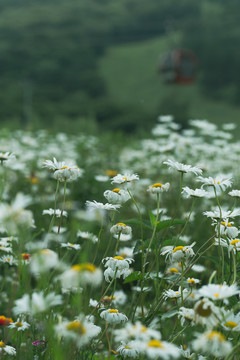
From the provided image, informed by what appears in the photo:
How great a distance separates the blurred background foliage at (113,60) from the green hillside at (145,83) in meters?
0.09

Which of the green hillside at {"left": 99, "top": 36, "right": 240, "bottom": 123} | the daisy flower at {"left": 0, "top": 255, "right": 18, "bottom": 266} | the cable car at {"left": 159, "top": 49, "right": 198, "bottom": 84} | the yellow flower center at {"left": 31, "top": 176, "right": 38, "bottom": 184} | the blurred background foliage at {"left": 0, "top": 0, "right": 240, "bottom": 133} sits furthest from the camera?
the green hillside at {"left": 99, "top": 36, "right": 240, "bottom": 123}

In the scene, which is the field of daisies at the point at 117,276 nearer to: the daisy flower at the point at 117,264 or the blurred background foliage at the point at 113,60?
the daisy flower at the point at 117,264

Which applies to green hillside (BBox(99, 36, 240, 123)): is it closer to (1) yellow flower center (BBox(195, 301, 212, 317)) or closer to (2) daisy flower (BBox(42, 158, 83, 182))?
(2) daisy flower (BBox(42, 158, 83, 182))

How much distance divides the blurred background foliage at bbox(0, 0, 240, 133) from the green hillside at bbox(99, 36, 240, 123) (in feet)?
0.30

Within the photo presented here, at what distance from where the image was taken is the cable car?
21.9 metres

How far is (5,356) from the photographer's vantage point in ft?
4.52

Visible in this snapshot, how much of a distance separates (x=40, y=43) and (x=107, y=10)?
14.8 meters

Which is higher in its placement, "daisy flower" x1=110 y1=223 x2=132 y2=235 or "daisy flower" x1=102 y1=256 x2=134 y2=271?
"daisy flower" x1=110 y1=223 x2=132 y2=235

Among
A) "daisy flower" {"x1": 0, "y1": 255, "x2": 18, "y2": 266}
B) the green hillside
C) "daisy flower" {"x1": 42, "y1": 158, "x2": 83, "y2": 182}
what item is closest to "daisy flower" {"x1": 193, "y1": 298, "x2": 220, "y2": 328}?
"daisy flower" {"x1": 42, "y1": 158, "x2": 83, "y2": 182}

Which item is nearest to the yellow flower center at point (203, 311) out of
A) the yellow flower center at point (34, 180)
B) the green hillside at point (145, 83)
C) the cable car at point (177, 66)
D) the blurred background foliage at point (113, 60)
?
→ the yellow flower center at point (34, 180)

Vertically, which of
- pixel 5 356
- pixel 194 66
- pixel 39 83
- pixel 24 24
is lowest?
pixel 5 356

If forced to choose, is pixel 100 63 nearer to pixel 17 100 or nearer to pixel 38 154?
pixel 17 100

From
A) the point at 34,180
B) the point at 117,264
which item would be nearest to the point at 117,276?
the point at 117,264

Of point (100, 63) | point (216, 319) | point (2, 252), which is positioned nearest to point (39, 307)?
point (216, 319)
